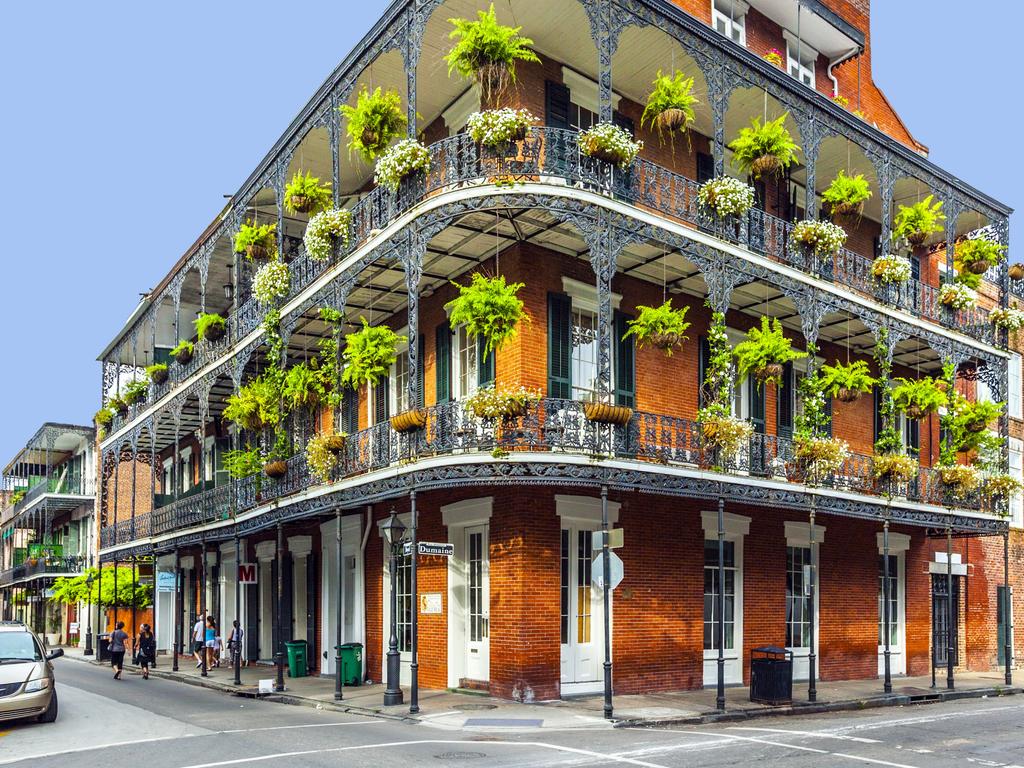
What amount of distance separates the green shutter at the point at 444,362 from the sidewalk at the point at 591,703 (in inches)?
205

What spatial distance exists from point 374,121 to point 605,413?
22.9 ft

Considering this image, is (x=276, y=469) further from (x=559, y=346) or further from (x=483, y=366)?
(x=559, y=346)

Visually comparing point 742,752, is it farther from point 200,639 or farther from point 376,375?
point 200,639

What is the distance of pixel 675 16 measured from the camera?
17.4m

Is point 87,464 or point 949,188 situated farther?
point 87,464

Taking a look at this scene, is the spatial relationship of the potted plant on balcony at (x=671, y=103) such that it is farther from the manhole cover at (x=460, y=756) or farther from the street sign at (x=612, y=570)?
the manhole cover at (x=460, y=756)

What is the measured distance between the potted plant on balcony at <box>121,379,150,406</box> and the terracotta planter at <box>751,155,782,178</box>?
21.0m

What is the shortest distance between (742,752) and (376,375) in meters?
8.78

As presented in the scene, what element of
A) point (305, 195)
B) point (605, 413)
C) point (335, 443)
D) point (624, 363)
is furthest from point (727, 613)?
point (305, 195)

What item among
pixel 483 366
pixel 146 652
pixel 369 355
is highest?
pixel 369 355

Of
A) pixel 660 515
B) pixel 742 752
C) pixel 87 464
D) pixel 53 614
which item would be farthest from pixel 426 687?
pixel 53 614

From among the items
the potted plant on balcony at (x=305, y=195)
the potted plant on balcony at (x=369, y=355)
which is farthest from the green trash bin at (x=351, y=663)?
the potted plant on balcony at (x=305, y=195)

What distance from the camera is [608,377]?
15.5 meters

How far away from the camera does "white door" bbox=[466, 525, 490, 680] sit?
17234mm
